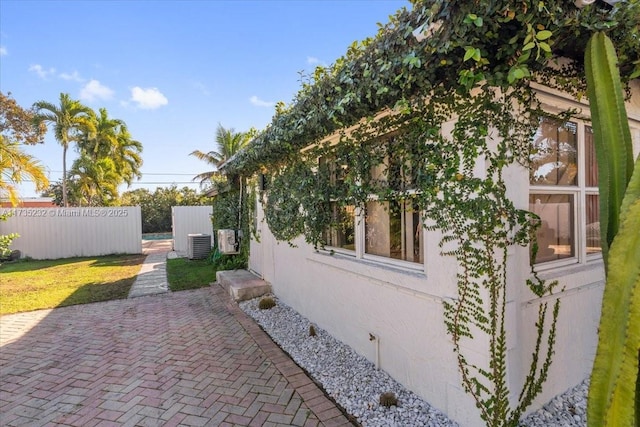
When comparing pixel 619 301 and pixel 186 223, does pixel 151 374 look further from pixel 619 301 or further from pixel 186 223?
pixel 186 223

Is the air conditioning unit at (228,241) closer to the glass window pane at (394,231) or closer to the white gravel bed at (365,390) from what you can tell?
the white gravel bed at (365,390)

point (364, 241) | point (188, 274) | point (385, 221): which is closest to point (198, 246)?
point (188, 274)

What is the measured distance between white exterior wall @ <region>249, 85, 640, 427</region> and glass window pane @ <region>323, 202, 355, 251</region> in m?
0.25

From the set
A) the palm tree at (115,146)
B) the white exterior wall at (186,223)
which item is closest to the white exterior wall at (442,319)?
the white exterior wall at (186,223)

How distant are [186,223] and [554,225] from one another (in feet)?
57.2

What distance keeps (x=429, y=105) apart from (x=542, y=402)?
306cm

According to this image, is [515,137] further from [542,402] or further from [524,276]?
[542,402]

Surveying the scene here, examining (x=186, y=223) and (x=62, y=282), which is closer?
(x=62, y=282)

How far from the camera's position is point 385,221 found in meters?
4.09

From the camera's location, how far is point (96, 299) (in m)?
7.80

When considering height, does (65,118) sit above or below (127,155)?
above

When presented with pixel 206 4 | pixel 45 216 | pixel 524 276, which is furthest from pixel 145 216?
pixel 524 276

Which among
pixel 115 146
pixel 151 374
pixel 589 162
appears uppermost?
pixel 115 146

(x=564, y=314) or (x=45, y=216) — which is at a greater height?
(x=45, y=216)
